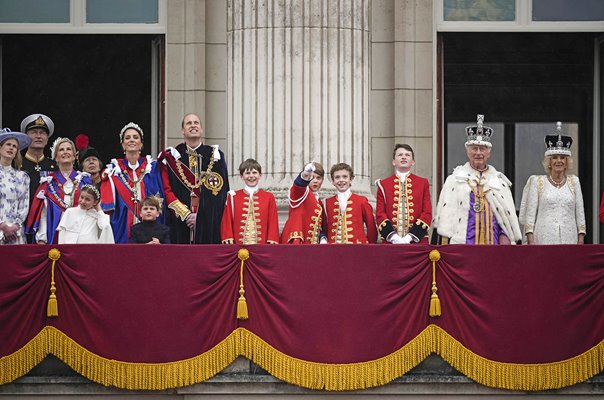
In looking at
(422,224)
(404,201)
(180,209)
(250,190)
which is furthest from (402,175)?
(180,209)

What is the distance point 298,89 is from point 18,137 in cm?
321

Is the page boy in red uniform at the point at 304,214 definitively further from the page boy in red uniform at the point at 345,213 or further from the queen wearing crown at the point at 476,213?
the queen wearing crown at the point at 476,213

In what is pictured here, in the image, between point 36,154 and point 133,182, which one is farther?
point 36,154

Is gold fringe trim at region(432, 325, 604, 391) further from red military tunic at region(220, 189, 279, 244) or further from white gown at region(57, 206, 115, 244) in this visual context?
white gown at region(57, 206, 115, 244)

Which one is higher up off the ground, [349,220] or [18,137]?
[18,137]

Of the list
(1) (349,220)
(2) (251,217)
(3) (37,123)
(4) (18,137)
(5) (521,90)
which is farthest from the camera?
(5) (521,90)

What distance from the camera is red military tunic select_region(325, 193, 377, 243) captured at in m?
17.1

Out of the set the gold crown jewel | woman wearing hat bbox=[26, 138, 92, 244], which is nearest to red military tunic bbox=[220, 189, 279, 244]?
woman wearing hat bbox=[26, 138, 92, 244]

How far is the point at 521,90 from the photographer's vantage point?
73.7 ft

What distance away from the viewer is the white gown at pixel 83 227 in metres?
16.8

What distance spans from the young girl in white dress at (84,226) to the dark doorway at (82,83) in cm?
520

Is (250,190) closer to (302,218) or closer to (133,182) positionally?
(302,218)

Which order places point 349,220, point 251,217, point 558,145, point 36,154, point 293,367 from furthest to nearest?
point 36,154, point 558,145, point 349,220, point 251,217, point 293,367

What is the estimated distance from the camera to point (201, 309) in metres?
15.9
